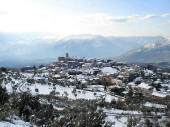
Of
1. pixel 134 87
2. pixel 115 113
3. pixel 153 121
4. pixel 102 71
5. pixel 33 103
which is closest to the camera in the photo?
pixel 33 103

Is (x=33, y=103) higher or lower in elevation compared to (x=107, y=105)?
higher

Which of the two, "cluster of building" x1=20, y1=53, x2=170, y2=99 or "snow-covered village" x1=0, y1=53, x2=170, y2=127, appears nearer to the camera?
"snow-covered village" x1=0, y1=53, x2=170, y2=127

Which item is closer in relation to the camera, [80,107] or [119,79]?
[80,107]

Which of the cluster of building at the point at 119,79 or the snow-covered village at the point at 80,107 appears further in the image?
the cluster of building at the point at 119,79

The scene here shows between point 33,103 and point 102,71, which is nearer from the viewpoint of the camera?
point 33,103

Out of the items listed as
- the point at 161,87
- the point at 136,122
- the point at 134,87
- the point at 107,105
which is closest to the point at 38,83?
the point at 107,105

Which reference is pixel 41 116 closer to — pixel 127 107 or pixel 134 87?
pixel 127 107

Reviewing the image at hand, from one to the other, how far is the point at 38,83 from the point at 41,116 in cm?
2074

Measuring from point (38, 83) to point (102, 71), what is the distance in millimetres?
25465

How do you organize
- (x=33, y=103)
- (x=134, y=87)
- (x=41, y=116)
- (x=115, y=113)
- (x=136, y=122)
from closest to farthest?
(x=41, y=116), (x=33, y=103), (x=136, y=122), (x=115, y=113), (x=134, y=87)

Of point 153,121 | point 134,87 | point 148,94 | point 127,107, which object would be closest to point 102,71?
point 134,87

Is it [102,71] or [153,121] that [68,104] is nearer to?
[153,121]

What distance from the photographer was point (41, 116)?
12.1 meters

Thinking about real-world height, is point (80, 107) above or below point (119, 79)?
above
